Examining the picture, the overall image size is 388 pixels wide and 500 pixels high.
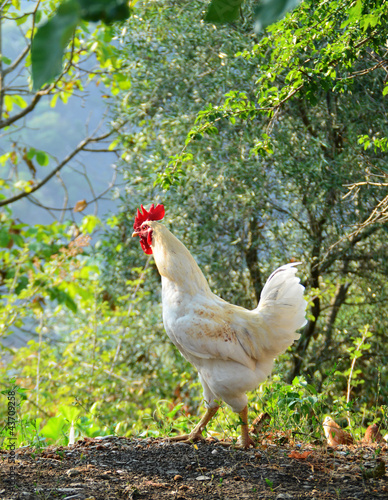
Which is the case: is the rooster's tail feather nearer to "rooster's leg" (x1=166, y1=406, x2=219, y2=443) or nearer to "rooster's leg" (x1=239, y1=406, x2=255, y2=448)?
"rooster's leg" (x1=239, y1=406, x2=255, y2=448)

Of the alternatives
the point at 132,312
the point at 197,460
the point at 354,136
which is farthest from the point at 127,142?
the point at 197,460

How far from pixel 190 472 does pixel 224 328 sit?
31.6 inches

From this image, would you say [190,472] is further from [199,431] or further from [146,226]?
[146,226]

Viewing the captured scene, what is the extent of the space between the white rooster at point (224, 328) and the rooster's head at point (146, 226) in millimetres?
202

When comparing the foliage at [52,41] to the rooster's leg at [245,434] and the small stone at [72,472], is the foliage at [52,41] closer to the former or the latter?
the small stone at [72,472]

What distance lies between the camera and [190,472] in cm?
270

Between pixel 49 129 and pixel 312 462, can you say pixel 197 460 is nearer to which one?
pixel 312 462

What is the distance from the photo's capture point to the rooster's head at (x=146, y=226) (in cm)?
357

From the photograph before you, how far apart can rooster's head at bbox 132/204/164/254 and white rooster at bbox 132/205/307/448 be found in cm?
20

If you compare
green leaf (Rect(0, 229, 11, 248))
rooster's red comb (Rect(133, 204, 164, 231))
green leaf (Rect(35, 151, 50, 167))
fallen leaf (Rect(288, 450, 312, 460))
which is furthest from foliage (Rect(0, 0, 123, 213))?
fallen leaf (Rect(288, 450, 312, 460))

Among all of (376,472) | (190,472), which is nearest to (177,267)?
(190,472)

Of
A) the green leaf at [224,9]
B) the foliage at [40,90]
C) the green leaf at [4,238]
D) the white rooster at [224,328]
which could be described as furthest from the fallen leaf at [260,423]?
the green leaf at [4,238]

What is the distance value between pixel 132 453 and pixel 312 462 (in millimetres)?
1029

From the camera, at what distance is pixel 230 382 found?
3.00m
